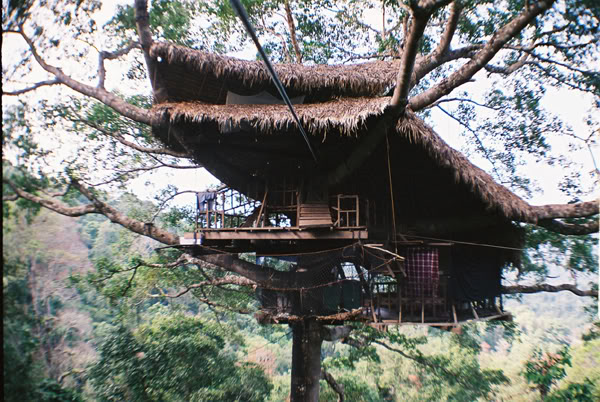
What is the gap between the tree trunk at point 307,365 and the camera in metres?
5.71

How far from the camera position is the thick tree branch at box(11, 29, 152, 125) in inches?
219

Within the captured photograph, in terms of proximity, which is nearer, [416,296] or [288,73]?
[416,296]

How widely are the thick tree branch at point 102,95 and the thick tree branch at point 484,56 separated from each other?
3891 millimetres

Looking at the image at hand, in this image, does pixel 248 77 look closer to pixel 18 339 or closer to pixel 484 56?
pixel 484 56

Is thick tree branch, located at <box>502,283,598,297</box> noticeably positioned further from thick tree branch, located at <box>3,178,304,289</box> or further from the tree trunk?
thick tree branch, located at <box>3,178,304,289</box>

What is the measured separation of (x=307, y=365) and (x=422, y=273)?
231 centimetres

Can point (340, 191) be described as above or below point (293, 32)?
below

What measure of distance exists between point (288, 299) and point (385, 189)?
7.76 ft

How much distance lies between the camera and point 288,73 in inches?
219

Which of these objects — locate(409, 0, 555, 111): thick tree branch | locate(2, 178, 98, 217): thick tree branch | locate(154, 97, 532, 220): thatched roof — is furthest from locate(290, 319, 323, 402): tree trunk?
locate(2, 178, 98, 217): thick tree branch

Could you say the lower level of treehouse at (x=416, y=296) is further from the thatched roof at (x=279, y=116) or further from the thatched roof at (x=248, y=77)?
the thatched roof at (x=248, y=77)

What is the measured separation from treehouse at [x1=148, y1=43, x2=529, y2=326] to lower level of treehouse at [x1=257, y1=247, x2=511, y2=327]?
2cm

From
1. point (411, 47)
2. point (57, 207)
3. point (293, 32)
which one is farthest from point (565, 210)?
point (57, 207)

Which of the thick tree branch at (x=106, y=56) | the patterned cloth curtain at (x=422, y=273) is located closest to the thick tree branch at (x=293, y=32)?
the thick tree branch at (x=106, y=56)
